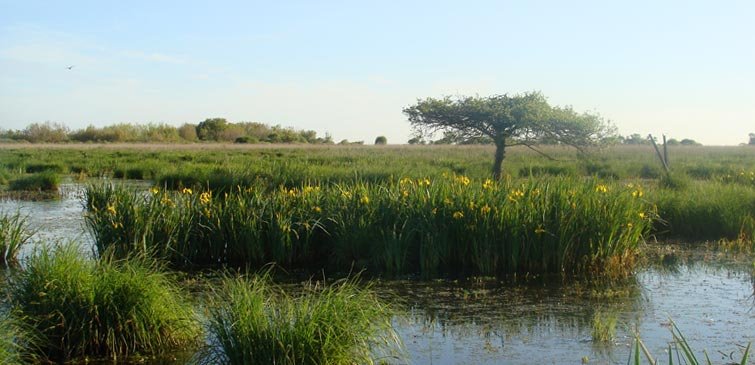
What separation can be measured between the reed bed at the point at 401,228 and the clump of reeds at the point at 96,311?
11.8 ft

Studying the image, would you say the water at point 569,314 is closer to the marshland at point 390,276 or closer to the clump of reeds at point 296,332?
the marshland at point 390,276

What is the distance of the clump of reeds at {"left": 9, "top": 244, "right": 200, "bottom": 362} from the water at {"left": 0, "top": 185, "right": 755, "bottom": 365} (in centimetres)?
230

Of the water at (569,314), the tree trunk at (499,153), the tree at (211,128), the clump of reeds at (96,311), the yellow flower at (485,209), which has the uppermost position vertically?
the tree at (211,128)

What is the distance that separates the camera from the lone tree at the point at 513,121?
21094mm

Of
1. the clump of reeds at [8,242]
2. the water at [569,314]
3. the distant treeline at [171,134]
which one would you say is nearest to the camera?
the water at [569,314]

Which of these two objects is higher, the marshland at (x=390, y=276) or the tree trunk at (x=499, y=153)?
the tree trunk at (x=499, y=153)

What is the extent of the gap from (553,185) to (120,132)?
65.4m

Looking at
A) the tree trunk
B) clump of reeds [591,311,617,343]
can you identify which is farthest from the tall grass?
the tree trunk

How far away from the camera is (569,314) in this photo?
921 cm

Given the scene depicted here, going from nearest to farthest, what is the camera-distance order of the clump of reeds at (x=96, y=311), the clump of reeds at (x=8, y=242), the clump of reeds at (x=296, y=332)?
the clump of reeds at (x=296, y=332) → the clump of reeds at (x=96, y=311) → the clump of reeds at (x=8, y=242)

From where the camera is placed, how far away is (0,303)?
8555 mm

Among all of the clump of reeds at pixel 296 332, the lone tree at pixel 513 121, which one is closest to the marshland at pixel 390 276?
the clump of reeds at pixel 296 332

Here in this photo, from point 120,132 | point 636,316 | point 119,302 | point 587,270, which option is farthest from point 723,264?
A: point 120,132

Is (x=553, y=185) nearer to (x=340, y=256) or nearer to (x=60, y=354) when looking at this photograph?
(x=340, y=256)
